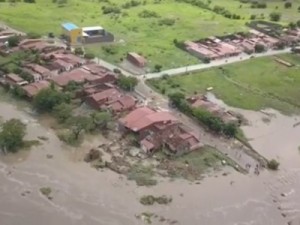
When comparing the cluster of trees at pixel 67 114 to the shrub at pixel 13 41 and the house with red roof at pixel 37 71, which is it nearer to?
the house with red roof at pixel 37 71

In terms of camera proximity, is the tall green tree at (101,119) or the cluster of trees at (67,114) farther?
the tall green tree at (101,119)

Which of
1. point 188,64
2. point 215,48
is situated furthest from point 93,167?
point 215,48

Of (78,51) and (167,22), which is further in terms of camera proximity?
(167,22)

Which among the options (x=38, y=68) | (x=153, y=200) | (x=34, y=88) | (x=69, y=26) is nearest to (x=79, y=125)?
(x=34, y=88)

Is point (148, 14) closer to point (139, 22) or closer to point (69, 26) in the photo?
point (139, 22)

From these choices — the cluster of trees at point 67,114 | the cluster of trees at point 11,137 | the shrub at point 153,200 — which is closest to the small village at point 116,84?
the cluster of trees at point 67,114

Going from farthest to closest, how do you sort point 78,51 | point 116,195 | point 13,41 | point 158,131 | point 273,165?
point 13,41 → point 78,51 → point 158,131 → point 273,165 → point 116,195

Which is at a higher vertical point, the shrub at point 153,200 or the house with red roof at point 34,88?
the house with red roof at point 34,88

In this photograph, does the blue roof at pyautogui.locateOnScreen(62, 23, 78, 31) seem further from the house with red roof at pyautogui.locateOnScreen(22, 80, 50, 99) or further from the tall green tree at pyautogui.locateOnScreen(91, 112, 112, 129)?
the tall green tree at pyautogui.locateOnScreen(91, 112, 112, 129)
